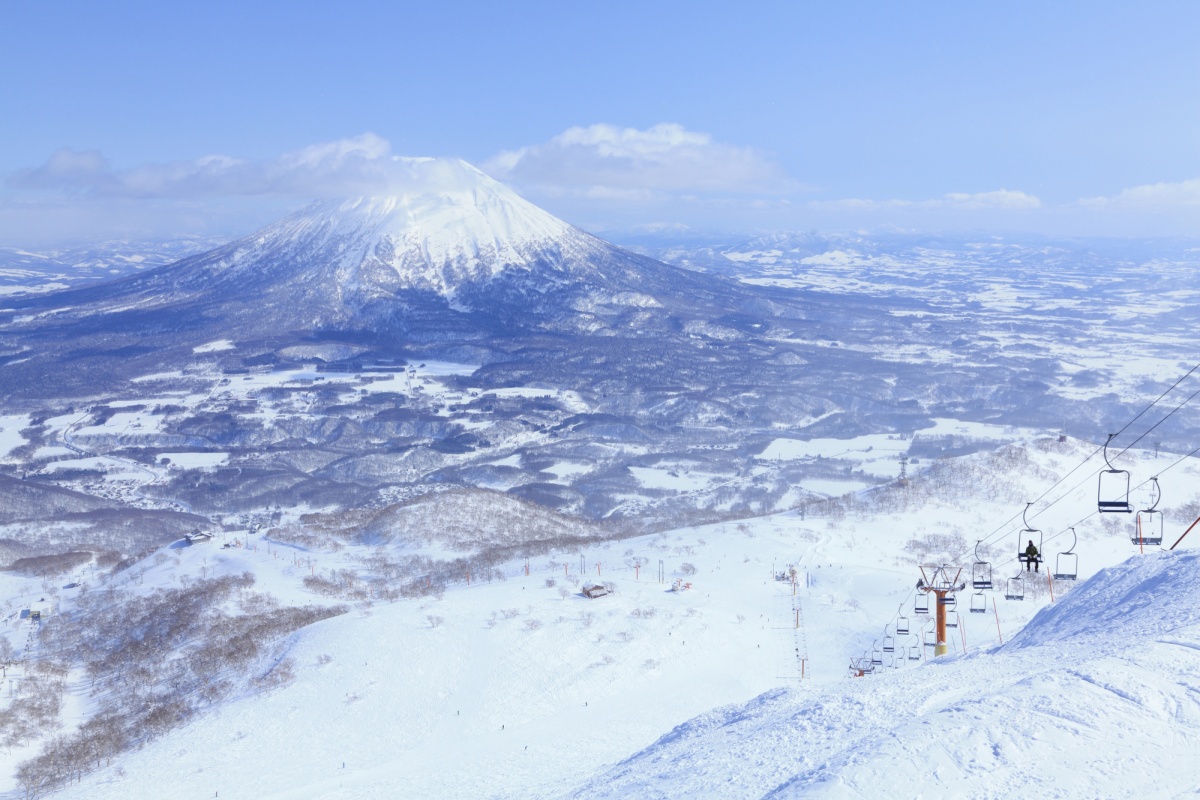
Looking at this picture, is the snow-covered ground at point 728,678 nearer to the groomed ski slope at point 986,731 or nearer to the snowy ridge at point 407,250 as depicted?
the groomed ski slope at point 986,731

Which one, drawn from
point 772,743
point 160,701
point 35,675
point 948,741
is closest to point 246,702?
point 160,701

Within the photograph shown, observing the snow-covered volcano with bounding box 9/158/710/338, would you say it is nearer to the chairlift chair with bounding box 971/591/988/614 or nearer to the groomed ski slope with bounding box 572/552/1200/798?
the chairlift chair with bounding box 971/591/988/614

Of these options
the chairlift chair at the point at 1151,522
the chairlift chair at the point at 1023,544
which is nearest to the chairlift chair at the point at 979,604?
the chairlift chair at the point at 1023,544

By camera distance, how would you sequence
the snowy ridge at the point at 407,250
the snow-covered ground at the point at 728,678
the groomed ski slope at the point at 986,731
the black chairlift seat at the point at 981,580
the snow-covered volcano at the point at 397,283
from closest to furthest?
the groomed ski slope at the point at 986,731 → the snow-covered ground at the point at 728,678 → the black chairlift seat at the point at 981,580 → the snow-covered volcano at the point at 397,283 → the snowy ridge at the point at 407,250

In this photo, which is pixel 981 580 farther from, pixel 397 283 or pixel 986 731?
pixel 397 283

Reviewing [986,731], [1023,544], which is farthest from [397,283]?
[986,731]

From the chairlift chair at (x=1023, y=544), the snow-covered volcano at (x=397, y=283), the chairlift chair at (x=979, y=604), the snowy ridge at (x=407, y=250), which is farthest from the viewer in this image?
the snowy ridge at (x=407, y=250)

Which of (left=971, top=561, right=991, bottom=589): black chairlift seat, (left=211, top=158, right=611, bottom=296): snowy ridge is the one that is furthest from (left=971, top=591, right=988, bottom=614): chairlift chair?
(left=211, top=158, right=611, bottom=296): snowy ridge
